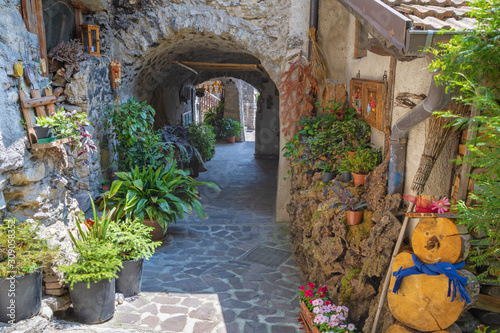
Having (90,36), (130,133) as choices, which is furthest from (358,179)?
(90,36)

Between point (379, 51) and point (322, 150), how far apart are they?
179cm

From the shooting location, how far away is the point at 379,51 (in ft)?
14.6

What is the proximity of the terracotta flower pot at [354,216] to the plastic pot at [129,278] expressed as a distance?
2661 mm

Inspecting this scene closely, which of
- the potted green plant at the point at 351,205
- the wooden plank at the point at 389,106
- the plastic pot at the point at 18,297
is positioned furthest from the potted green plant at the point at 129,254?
the wooden plank at the point at 389,106

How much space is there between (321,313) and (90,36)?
18.0 feet

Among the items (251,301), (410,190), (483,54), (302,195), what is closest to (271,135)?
(302,195)

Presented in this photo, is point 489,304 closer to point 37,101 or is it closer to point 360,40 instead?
point 360,40

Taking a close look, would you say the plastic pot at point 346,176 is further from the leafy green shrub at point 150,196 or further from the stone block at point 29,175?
the stone block at point 29,175

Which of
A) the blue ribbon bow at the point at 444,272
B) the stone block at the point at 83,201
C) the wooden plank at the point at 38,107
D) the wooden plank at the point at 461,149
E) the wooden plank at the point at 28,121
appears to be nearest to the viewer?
the blue ribbon bow at the point at 444,272

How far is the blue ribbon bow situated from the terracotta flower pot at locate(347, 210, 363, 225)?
994 millimetres

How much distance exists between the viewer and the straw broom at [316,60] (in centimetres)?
707

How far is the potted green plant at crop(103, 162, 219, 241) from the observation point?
638 centimetres

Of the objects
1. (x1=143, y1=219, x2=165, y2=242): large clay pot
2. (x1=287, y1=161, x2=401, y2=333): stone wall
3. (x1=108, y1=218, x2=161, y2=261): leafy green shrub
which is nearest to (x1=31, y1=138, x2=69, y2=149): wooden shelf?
(x1=108, y1=218, x2=161, y2=261): leafy green shrub

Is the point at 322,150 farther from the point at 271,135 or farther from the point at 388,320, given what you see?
the point at 271,135
